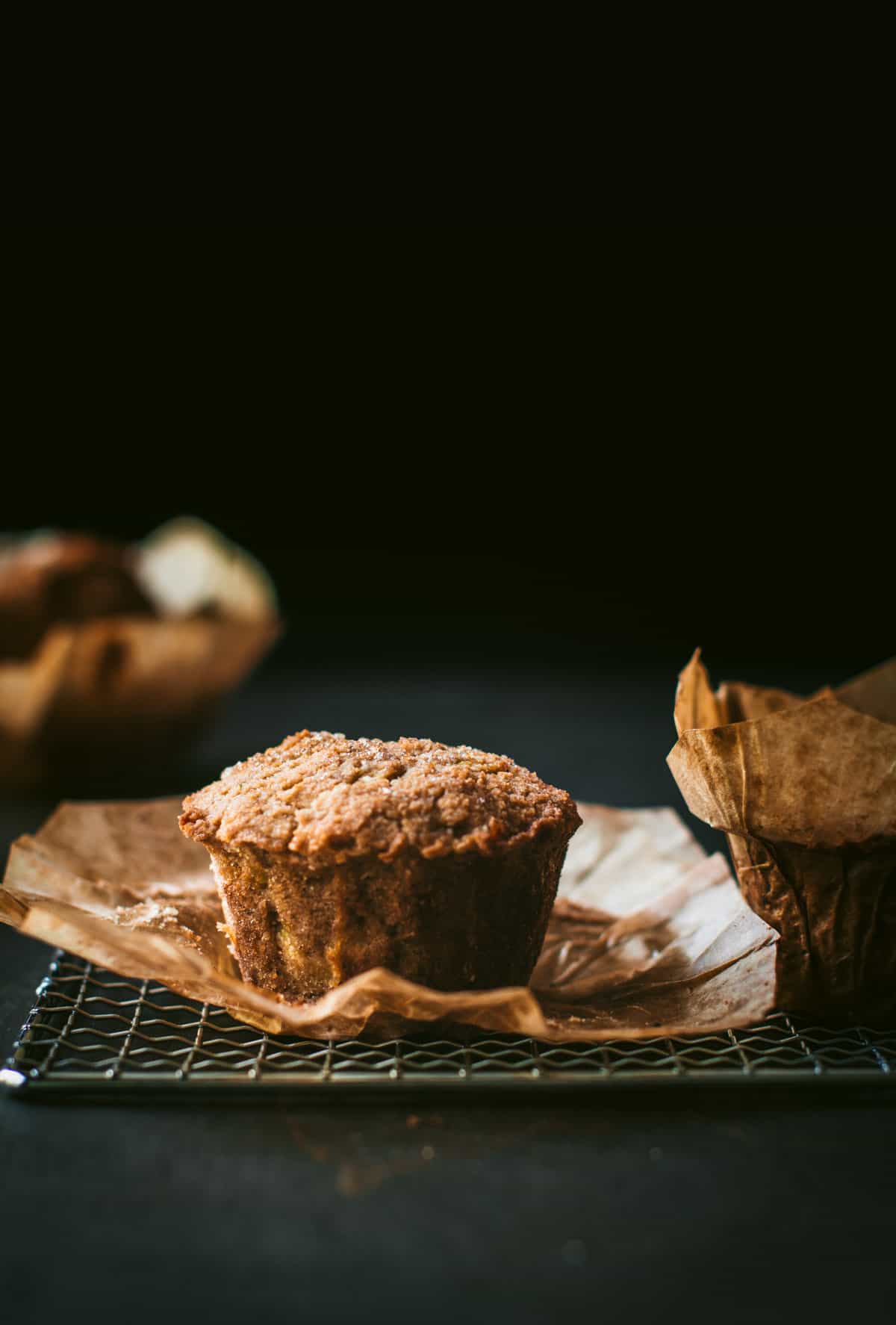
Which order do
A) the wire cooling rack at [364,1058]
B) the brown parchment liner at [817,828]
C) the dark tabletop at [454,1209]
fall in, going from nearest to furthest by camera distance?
the dark tabletop at [454,1209] → the wire cooling rack at [364,1058] → the brown parchment liner at [817,828]

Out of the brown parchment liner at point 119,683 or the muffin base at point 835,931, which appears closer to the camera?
the muffin base at point 835,931

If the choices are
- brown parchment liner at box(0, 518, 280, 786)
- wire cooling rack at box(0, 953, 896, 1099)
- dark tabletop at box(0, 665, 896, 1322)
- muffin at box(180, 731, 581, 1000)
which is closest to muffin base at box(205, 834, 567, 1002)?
muffin at box(180, 731, 581, 1000)

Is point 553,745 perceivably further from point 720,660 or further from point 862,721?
point 862,721

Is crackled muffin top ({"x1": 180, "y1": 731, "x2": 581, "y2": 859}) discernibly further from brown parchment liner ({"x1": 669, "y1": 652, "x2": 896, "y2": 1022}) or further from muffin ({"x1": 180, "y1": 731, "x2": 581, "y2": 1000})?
brown parchment liner ({"x1": 669, "y1": 652, "x2": 896, "y2": 1022})

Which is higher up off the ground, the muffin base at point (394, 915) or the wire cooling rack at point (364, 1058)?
the muffin base at point (394, 915)

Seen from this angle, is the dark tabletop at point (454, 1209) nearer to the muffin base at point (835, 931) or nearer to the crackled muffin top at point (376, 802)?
Result: the muffin base at point (835, 931)

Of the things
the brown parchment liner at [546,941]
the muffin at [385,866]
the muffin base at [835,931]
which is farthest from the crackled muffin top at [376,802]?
the muffin base at [835,931]

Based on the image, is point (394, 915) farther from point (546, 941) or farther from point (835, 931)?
point (835, 931)

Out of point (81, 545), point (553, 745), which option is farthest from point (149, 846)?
point (553, 745)
